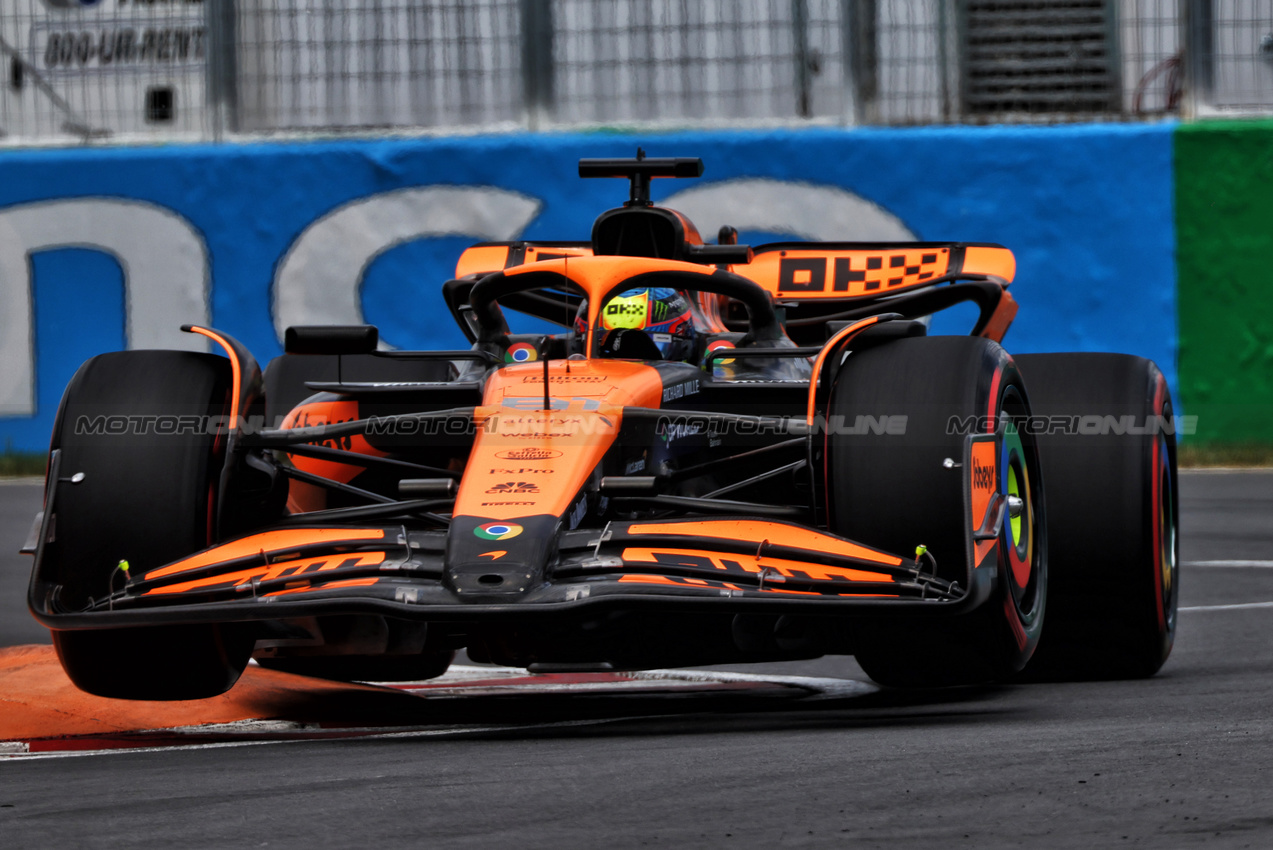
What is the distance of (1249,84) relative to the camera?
40.5 feet

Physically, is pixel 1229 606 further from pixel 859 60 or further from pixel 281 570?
pixel 859 60

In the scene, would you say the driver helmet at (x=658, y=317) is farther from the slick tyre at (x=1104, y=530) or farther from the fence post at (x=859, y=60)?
the fence post at (x=859, y=60)

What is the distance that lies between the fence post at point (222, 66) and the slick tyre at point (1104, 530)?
29.0ft

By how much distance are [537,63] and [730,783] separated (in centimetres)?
998

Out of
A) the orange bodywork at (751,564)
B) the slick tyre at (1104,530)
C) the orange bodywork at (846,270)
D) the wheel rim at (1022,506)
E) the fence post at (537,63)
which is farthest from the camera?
the fence post at (537,63)

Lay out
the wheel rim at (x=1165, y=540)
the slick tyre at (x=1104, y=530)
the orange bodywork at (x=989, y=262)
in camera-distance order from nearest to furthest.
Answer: the slick tyre at (x=1104, y=530) → the wheel rim at (x=1165, y=540) → the orange bodywork at (x=989, y=262)

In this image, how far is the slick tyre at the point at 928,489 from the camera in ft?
14.7

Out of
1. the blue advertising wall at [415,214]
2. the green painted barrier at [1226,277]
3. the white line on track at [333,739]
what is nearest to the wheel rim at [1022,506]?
the white line on track at [333,739]

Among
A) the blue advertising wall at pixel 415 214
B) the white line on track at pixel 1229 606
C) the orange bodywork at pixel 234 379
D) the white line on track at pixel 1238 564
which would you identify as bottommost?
the white line on track at pixel 1229 606

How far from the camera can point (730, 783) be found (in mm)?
3441

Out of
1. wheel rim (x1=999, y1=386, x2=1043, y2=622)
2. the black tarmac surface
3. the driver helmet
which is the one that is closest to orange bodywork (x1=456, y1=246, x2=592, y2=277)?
the driver helmet

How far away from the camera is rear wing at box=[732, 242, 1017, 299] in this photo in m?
7.21

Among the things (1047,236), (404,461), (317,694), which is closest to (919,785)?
(404,461)

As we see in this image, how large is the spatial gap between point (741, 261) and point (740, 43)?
22.2 feet
